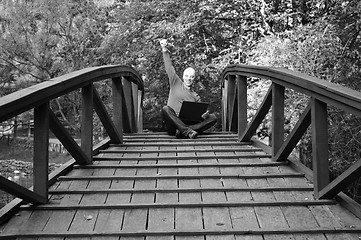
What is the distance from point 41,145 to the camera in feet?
9.95

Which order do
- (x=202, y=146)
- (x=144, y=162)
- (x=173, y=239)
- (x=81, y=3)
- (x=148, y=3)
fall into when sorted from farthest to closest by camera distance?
(x=81, y=3) → (x=148, y=3) → (x=202, y=146) → (x=144, y=162) → (x=173, y=239)

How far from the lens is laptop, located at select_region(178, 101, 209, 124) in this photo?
6.01m

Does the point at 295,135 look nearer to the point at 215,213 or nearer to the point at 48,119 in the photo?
the point at 215,213

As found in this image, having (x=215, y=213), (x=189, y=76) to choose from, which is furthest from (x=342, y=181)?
(x=189, y=76)

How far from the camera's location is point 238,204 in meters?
3.04

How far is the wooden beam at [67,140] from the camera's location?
3.28 meters

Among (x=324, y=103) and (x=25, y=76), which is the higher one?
(x=324, y=103)

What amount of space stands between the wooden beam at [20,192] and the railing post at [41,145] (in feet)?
0.21

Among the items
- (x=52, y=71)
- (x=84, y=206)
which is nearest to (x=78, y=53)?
(x=52, y=71)

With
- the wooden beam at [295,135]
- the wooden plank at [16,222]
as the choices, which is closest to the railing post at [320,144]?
the wooden beam at [295,135]

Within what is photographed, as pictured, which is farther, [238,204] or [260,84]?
[260,84]

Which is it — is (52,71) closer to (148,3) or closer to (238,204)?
(148,3)

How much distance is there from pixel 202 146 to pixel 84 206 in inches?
89.4

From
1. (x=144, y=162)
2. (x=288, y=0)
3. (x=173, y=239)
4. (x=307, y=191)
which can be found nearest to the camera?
(x=173, y=239)
